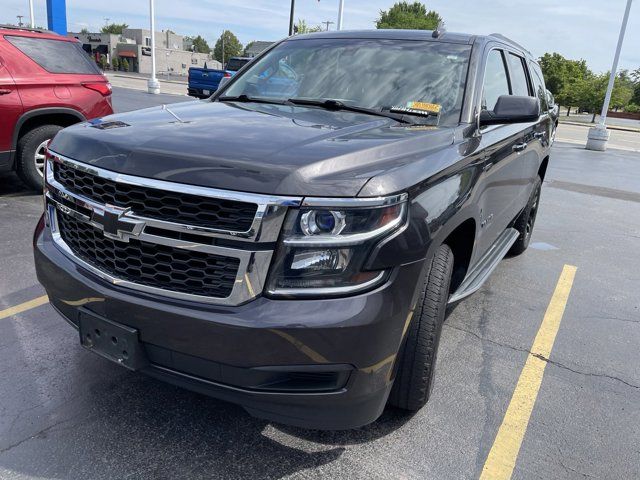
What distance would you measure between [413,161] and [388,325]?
2.35 ft

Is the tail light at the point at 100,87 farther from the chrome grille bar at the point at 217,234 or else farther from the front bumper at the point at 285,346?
the front bumper at the point at 285,346

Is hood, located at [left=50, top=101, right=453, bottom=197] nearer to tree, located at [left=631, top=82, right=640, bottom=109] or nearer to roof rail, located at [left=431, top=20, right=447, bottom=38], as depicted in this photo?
roof rail, located at [left=431, top=20, right=447, bottom=38]

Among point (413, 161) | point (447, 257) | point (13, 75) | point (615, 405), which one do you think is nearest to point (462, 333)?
point (615, 405)

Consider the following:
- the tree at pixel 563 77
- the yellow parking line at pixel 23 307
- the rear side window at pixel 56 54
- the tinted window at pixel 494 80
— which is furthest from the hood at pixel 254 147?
the tree at pixel 563 77

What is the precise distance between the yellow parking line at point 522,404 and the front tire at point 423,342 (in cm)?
42

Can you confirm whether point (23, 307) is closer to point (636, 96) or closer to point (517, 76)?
point (517, 76)

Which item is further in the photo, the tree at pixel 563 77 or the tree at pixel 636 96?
the tree at pixel 636 96

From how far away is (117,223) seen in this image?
2123 mm

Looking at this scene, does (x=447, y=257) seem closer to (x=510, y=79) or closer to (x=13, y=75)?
(x=510, y=79)

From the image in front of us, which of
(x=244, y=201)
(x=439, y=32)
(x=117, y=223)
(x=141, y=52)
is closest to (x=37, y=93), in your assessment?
(x=439, y=32)

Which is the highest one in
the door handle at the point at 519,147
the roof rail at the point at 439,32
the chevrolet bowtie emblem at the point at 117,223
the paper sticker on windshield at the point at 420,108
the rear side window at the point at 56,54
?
the roof rail at the point at 439,32

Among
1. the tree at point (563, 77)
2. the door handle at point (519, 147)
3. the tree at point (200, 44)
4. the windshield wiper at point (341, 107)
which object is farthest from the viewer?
the tree at point (200, 44)

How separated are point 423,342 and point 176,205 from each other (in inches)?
47.7

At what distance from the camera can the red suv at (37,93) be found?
595 centimetres
